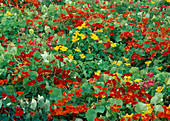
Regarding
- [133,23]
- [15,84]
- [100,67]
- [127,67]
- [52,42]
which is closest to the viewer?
[15,84]

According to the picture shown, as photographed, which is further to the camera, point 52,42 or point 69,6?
point 69,6

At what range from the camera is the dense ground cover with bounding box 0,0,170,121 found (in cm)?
219

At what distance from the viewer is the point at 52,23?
4.27 meters

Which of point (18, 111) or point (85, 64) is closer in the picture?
point (18, 111)

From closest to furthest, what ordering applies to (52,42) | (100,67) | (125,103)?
(125,103) < (100,67) < (52,42)

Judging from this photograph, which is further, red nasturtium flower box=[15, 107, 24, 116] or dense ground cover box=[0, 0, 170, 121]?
dense ground cover box=[0, 0, 170, 121]

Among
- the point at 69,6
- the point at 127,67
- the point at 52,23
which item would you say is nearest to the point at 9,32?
the point at 52,23

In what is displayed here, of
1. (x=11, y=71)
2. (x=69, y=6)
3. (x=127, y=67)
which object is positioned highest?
(x=69, y=6)

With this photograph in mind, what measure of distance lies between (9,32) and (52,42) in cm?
84

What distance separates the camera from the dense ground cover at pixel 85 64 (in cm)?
219

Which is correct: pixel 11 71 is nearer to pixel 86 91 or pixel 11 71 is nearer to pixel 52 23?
pixel 86 91

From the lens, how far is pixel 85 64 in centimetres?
323

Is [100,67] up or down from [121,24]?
down

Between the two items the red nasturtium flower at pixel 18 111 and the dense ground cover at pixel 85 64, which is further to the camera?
the dense ground cover at pixel 85 64
